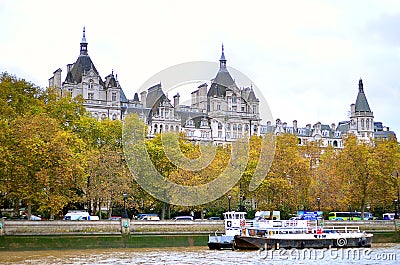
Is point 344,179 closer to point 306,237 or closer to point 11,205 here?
point 306,237

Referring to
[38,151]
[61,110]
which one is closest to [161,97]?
[61,110]

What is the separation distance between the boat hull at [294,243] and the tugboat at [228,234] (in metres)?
0.71

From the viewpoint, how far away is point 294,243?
182 ft

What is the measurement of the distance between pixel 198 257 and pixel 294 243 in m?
11.2

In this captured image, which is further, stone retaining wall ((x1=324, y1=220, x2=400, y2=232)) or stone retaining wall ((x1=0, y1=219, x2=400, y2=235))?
stone retaining wall ((x1=324, y1=220, x2=400, y2=232))

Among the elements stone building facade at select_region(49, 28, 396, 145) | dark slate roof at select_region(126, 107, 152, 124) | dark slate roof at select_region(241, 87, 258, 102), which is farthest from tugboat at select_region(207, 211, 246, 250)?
dark slate roof at select_region(241, 87, 258, 102)

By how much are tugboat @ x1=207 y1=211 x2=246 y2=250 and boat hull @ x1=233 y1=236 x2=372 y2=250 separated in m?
0.71

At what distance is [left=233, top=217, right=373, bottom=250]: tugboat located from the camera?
179ft

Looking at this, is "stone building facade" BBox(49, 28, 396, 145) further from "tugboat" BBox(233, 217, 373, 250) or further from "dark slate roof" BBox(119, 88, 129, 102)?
"tugboat" BBox(233, 217, 373, 250)

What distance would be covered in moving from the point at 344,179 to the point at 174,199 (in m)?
18.5

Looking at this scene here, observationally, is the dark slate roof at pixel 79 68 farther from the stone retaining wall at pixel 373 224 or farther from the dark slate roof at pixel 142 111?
the stone retaining wall at pixel 373 224

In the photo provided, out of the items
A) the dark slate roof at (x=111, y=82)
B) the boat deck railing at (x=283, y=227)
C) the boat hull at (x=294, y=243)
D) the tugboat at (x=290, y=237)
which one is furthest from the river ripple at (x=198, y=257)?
the dark slate roof at (x=111, y=82)

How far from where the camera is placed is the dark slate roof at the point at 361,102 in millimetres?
146288

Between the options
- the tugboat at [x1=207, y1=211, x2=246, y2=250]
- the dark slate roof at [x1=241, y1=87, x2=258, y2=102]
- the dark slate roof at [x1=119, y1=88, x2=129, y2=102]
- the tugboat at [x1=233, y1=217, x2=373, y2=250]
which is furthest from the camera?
the dark slate roof at [x1=241, y1=87, x2=258, y2=102]
